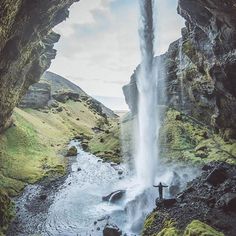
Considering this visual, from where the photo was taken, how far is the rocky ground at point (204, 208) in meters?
22.1

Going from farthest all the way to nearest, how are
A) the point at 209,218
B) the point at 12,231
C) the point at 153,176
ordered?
the point at 153,176, the point at 12,231, the point at 209,218

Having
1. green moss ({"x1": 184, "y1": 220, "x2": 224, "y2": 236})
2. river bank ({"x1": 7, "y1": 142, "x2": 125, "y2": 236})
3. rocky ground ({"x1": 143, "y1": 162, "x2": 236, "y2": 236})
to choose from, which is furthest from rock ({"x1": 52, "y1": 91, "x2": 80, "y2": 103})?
green moss ({"x1": 184, "y1": 220, "x2": 224, "y2": 236})

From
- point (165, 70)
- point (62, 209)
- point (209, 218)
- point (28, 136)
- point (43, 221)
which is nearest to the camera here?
point (209, 218)

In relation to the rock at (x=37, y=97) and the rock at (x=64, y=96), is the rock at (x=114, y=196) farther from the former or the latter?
the rock at (x=64, y=96)

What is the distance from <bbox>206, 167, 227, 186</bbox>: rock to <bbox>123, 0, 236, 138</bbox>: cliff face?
1538cm

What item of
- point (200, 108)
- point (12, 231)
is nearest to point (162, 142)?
point (200, 108)

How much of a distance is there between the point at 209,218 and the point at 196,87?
43801 millimetres

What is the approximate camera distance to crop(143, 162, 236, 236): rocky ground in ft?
72.7

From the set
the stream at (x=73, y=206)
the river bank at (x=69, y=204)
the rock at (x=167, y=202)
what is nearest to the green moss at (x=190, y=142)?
the stream at (x=73, y=206)

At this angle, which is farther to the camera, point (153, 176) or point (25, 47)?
point (153, 176)

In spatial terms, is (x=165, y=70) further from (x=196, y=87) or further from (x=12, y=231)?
(x=12, y=231)

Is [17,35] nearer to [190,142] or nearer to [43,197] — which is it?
[43,197]

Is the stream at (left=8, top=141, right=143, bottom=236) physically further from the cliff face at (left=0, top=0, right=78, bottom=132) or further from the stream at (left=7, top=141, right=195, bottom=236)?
the cliff face at (left=0, top=0, right=78, bottom=132)

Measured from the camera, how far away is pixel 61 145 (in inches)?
3204
